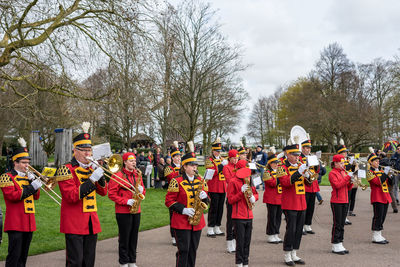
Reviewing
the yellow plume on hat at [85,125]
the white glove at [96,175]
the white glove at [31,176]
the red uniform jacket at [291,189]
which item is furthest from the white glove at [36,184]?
the red uniform jacket at [291,189]

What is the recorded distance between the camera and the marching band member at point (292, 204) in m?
6.98

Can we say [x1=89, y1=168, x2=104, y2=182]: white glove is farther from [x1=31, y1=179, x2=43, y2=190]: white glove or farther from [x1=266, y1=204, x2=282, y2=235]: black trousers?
[x1=266, y1=204, x2=282, y2=235]: black trousers

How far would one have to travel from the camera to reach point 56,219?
10.9 metres

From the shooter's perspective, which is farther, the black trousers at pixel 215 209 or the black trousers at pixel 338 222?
the black trousers at pixel 215 209

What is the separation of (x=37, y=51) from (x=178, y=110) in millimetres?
17422

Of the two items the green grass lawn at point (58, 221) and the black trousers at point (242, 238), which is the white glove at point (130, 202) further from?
the green grass lawn at point (58, 221)

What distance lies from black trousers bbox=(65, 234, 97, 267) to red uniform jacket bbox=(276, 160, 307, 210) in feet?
11.8

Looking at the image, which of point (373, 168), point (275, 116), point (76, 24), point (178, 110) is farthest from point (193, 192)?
point (275, 116)

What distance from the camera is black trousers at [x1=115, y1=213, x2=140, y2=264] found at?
6.54 m

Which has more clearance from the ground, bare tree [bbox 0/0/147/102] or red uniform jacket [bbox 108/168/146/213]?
bare tree [bbox 0/0/147/102]

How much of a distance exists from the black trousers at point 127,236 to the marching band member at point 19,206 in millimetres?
1406

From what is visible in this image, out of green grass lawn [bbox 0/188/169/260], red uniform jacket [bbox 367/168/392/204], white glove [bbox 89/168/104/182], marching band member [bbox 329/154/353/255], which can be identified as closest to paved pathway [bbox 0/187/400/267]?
marching band member [bbox 329/154/353/255]

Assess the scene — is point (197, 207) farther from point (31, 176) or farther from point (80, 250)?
point (31, 176)

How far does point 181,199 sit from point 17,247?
2.60 metres
